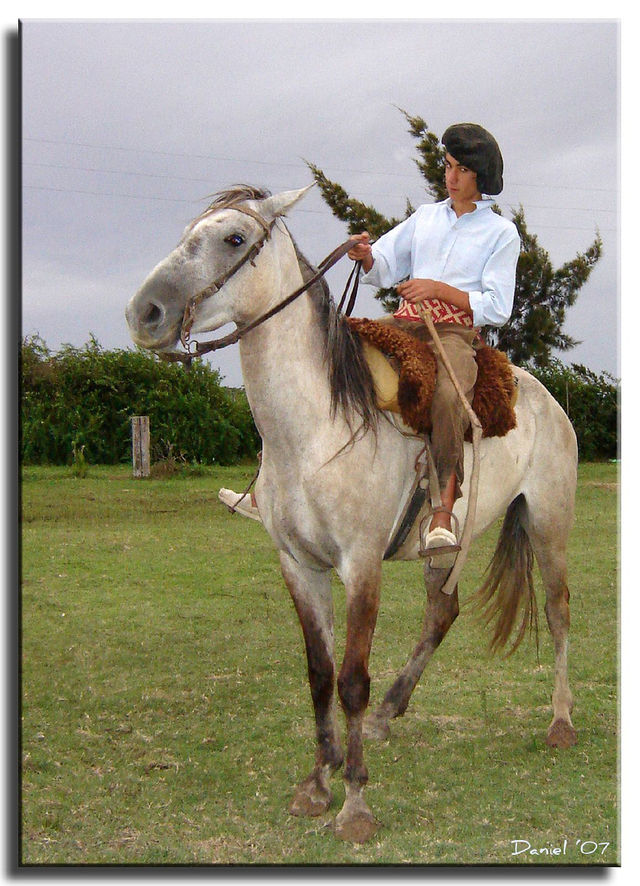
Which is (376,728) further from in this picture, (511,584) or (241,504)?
(241,504)

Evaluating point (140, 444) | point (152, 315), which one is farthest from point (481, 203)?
point (140, 444)

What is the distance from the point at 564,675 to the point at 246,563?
4798 millimetres

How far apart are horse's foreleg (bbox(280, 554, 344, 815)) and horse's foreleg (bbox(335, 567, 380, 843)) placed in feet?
0.75

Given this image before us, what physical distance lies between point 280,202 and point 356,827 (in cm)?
266

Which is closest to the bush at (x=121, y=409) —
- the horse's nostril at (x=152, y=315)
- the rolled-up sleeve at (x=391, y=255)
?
the rolled-up sleeve at (x=391, y=255)

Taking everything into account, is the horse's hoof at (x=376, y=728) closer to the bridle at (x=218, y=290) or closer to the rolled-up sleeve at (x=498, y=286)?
the rolled-up sleeve at (x=498, y=286)

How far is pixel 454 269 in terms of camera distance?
12.9 ft

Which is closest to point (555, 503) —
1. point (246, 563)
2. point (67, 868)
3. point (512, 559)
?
point (512, 559)

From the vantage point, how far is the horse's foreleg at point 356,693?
3701 millimetres

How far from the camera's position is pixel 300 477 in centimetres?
368

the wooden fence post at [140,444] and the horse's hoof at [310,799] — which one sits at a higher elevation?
the wooden fence post at [140,444]

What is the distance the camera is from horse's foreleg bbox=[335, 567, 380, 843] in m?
3.70

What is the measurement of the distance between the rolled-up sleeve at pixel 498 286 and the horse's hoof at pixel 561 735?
2409 millimetres

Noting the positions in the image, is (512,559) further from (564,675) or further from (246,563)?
(246,563)
